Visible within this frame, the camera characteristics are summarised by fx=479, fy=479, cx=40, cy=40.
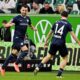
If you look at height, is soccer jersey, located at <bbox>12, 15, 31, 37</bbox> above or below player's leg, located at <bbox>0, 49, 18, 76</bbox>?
above

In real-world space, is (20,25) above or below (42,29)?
above

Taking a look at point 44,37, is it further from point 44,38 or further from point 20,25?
point 20,25

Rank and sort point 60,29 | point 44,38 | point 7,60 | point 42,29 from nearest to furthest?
1. point 60,29
2. point 7,60
3. point 44,38
4. point 42,29

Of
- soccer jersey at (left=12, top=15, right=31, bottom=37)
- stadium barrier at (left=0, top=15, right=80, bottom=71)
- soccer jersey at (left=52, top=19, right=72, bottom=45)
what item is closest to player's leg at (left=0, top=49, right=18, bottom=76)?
soccer jersey at (left=12, top=15, right=31, bottom=37)

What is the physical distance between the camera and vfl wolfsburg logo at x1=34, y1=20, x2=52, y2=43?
20734 mm

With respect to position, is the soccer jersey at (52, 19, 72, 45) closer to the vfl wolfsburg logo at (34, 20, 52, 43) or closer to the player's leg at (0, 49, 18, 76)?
the player's leg at (0, 49, 18, 76)

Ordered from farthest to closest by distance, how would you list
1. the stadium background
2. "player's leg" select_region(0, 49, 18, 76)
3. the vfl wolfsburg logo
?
1. the vfl wolfsburg logo
2. the stadium background
3. "player's leg" select_region(0, 49, 18, 76)

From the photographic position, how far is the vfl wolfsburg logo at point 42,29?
20734 mm

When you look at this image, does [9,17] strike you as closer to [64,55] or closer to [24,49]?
[24,49]

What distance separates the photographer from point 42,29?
2083 cm

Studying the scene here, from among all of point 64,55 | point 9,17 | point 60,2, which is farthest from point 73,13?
point 64,55

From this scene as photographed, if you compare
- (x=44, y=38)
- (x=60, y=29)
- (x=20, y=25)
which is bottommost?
(x=44, y=38)

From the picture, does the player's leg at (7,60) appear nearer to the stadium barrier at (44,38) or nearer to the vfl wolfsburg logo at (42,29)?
the stadium barrier at (44,38)

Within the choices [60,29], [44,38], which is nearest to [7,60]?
[60,29]
